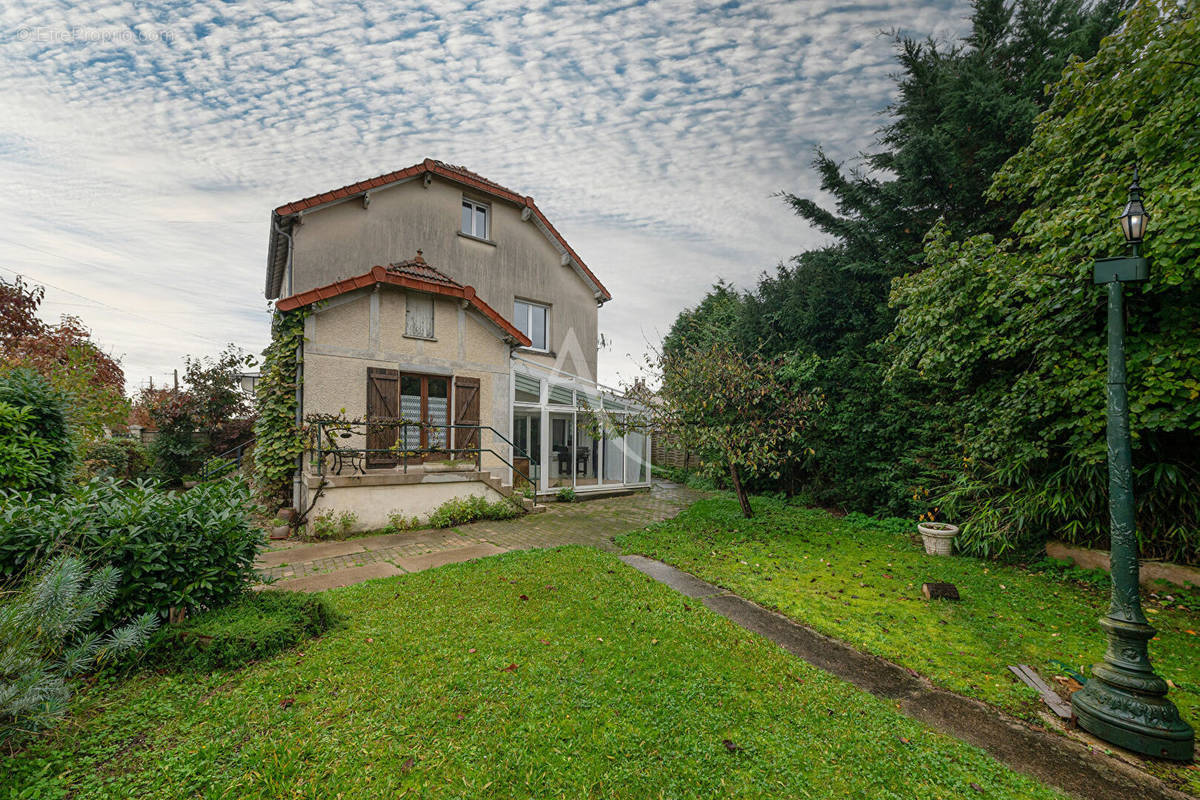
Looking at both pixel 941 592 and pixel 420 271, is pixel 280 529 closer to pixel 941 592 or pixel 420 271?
pixel 420 271

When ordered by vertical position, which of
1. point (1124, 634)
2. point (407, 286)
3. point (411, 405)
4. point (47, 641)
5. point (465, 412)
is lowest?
point (1124, 634)

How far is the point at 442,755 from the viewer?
2.30 metres

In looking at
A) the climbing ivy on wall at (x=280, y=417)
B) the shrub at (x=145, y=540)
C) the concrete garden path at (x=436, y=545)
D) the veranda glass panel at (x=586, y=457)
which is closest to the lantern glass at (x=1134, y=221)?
the concrete garden path at (x=436, y=545)

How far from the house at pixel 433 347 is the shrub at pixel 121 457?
224 inches

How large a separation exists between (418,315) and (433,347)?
73 cm

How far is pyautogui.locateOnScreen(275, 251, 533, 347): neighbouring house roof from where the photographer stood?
26.0 ft

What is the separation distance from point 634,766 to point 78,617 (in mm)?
3097

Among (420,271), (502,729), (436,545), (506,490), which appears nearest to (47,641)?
(502,729)

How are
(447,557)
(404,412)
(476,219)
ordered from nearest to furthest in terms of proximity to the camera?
(447,557), (404,412), (476,219)

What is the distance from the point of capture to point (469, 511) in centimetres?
863

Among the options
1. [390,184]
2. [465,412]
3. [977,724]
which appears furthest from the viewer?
[390,184]

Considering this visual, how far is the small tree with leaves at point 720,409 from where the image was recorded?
7.83 meters

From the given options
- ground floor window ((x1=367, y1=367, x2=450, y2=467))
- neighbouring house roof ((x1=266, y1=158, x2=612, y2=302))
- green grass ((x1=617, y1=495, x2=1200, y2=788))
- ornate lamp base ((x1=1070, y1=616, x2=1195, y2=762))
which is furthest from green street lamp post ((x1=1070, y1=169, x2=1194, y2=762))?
neighbouring house roof ((x1=266, y1=158, x2=612, y2=302))

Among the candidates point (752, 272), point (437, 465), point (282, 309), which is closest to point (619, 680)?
point (437, 465)
